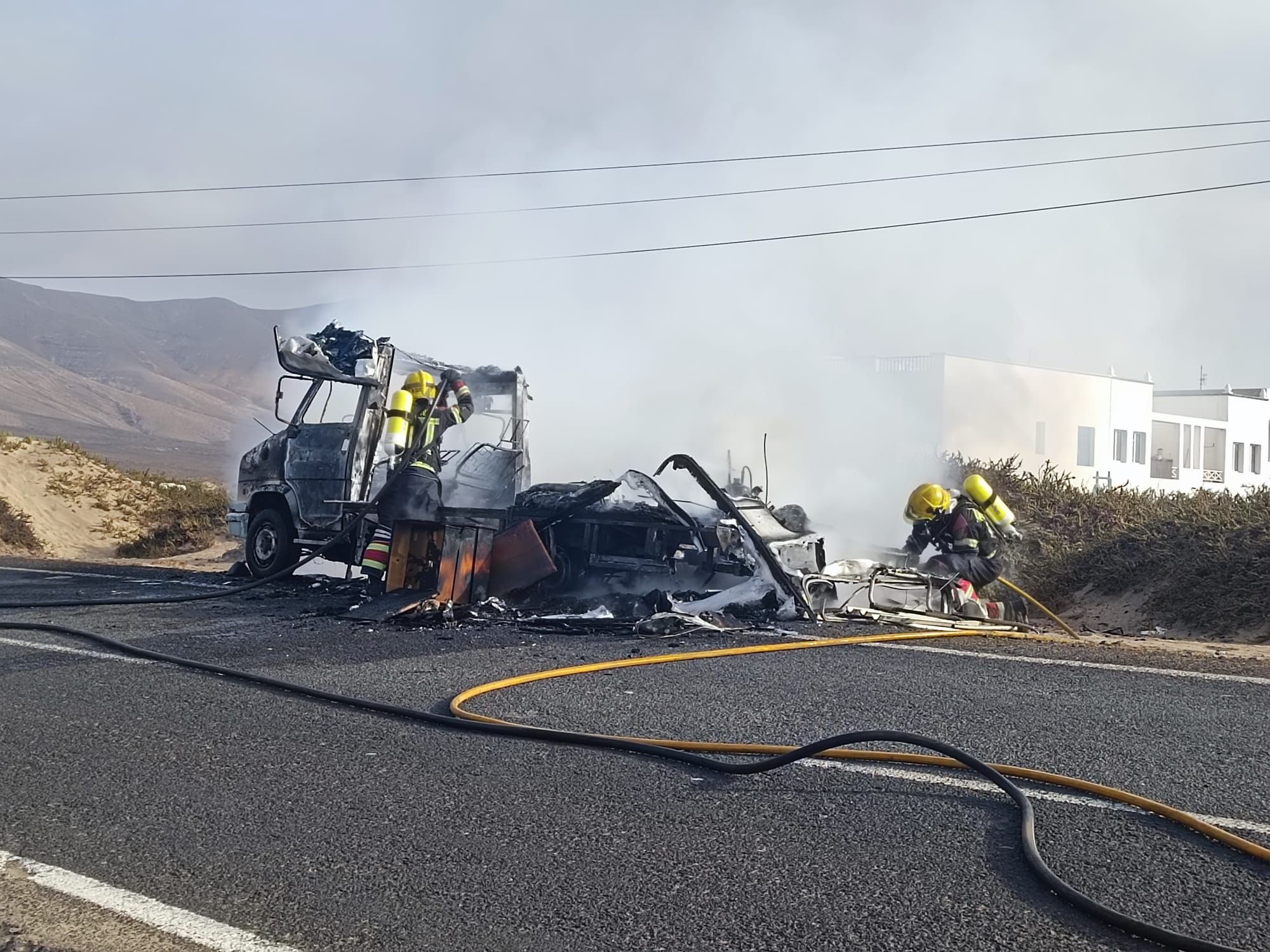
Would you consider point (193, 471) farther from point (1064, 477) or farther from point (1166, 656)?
point (1166, 656)

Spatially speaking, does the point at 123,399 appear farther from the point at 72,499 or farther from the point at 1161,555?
the point at 1161,555

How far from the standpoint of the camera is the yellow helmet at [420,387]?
11.8 meters

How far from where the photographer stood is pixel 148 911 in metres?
3.35

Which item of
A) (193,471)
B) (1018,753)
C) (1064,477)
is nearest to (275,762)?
(1018,753)

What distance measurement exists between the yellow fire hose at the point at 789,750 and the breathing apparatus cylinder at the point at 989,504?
4252mm

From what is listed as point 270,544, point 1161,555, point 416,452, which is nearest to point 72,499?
point 270,544

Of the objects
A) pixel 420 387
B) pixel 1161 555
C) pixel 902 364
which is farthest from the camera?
pixel 902 364

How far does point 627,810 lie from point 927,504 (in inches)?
301

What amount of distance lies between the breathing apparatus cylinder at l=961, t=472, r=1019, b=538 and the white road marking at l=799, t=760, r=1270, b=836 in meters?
6.88

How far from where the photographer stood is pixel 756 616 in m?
9.37

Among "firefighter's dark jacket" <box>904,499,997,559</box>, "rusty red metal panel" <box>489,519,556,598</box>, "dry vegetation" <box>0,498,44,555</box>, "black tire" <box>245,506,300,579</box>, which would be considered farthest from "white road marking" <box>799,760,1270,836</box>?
"dry vegetation" <box>0,498,44,555</box>

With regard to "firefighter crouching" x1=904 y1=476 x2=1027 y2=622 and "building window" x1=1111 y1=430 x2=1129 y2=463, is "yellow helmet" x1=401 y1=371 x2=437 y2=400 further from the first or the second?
"building window" x1=1111 y1=430 x2=1129 y2=463

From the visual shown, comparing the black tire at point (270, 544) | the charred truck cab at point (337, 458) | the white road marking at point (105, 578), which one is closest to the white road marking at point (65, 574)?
the white road marking at point (105, 578)

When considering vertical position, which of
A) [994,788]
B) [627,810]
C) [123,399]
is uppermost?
[123,399]
